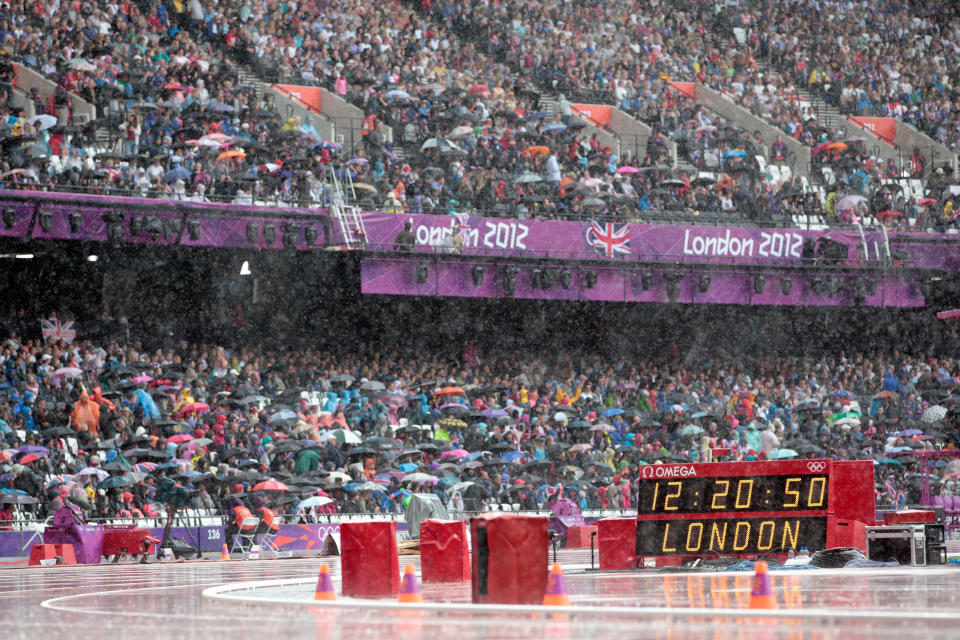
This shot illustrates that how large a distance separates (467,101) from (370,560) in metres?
30.6

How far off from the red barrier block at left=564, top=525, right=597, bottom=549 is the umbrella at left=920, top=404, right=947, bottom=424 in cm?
1295

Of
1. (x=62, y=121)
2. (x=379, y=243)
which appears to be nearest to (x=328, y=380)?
(x=379, y=243)

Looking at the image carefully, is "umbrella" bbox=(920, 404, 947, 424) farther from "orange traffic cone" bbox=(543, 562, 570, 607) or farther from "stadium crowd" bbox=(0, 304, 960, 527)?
"orange traffic cone" bbox=(543, 562, 570, 607)

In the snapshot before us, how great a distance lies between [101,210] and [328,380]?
6983 mm

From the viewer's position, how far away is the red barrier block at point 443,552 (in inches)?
745

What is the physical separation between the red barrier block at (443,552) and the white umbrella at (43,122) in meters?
21.4

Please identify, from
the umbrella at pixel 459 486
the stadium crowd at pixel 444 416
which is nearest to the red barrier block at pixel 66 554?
the stadium crowd at pixel 444 416

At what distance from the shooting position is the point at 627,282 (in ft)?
144

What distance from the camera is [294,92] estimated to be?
4412 cm

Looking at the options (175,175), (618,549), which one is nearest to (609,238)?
(175,175)

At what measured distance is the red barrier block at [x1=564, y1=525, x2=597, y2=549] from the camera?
33.4m

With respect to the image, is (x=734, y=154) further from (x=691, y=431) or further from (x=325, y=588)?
(x=325, y=588)

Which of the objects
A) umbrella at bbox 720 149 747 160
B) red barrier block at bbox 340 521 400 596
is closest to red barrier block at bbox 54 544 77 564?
red barrier block at bbox 340 521 400 596

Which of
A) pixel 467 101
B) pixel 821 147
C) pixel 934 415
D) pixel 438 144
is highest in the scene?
pixel 467 101
